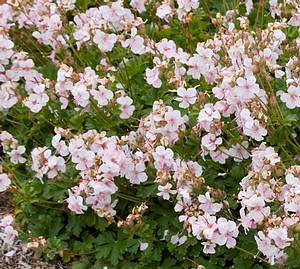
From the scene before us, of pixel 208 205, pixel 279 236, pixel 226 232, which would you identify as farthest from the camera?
pixel 208 205

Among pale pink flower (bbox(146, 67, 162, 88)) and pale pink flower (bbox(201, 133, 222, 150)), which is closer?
pale pink flower (bbox(201, 133, 222, 150))

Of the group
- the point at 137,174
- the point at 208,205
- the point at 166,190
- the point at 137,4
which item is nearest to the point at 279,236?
the point at 208,205

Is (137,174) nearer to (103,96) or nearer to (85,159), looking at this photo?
(85,159)

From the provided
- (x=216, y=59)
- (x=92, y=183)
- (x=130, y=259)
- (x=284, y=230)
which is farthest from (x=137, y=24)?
(x=284, y=230)

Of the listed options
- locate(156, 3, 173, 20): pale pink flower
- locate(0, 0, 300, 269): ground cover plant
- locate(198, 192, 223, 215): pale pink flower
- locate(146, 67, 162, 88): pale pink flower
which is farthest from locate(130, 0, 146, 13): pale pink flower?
locate(198, 192, 223, 215): pale pink flower

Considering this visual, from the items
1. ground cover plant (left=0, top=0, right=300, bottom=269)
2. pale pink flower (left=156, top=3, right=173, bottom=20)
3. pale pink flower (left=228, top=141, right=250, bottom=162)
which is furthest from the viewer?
pale pink flower (left=156, top=3, right=173, bottom=20)

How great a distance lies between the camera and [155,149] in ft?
10.3

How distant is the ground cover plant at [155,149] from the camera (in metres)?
2.99

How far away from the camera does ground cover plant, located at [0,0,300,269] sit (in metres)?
2.99

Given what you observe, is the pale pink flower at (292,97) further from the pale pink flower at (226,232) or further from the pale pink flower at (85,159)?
the pale pink flower at (85,159)

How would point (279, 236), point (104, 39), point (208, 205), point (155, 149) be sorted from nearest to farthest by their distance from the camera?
point (279, 236) < point (208, 205) < point (155, 149) < point (104, 39)

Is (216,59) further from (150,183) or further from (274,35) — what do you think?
(150,183)

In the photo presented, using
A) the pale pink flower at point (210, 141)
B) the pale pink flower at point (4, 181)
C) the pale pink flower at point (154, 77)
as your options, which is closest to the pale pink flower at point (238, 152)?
the pale pink flower at point (210, 141)

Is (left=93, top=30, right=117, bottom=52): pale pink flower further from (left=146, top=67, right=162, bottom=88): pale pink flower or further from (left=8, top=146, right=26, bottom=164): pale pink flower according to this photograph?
(left=8, top=146, right=26, bottom=164): pale pink flower
